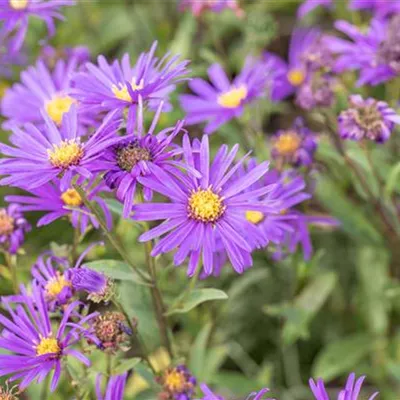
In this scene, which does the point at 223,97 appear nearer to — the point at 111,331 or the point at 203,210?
the point at 203,210

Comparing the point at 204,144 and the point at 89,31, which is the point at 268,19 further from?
the point at 204,144

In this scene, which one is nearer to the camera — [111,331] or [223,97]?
[111,331]

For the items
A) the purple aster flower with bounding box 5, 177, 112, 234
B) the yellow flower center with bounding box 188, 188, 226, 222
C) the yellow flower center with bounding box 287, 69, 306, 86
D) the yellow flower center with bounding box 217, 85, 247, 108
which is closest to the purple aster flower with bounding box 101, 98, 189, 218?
the yellow flower center with bounding box 188, 188, 226, 222

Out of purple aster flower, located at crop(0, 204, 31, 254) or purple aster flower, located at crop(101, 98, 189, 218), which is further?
purple aster flower, located at crop(0, 204, 31, 254)

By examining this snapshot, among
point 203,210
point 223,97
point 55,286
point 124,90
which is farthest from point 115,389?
point 223,97

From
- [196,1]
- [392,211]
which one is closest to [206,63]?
[196,1]

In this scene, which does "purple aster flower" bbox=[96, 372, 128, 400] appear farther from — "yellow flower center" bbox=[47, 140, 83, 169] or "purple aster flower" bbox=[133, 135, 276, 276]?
"yellow flower center" bbox=[47, 140, 83, 169]
